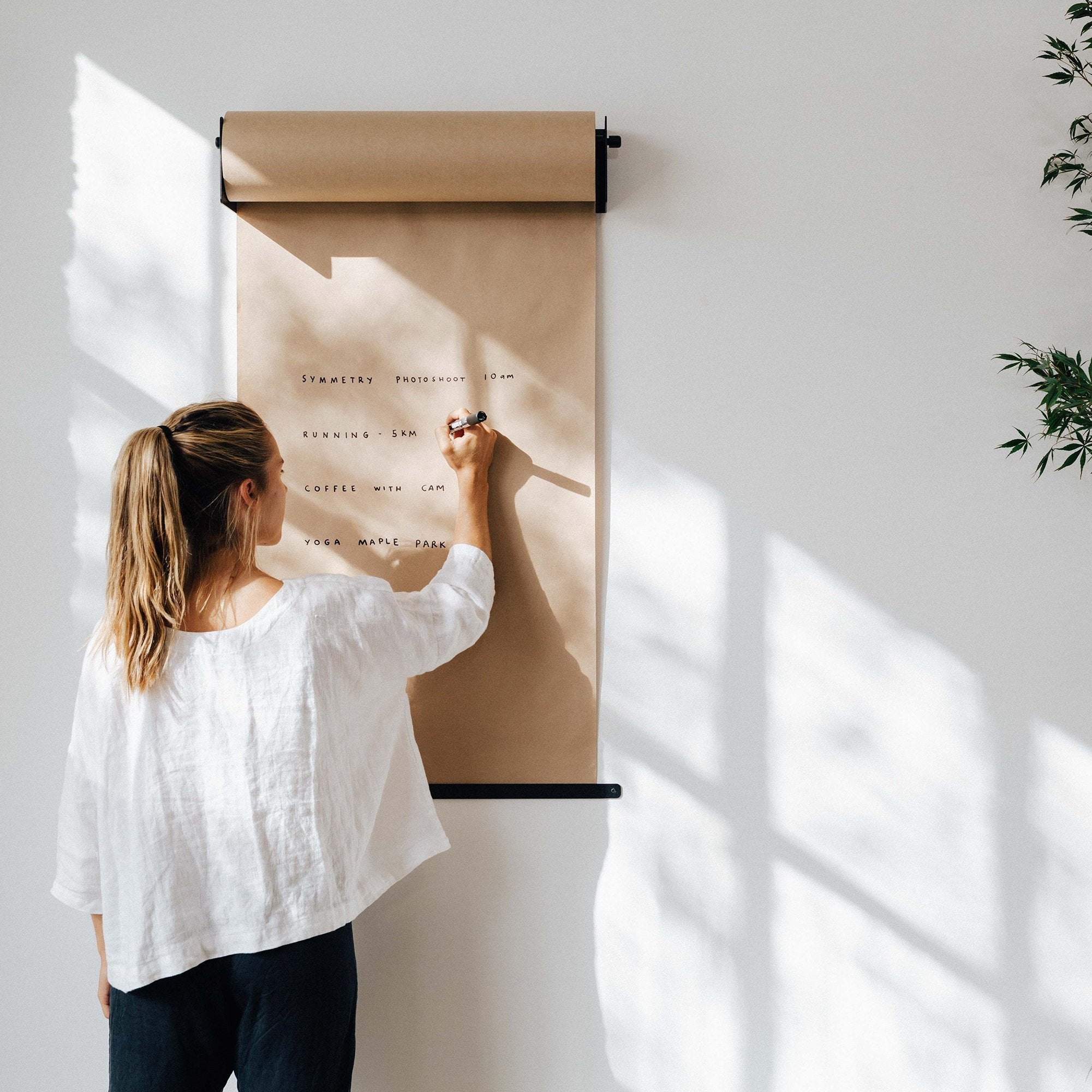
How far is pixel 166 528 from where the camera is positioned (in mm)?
943

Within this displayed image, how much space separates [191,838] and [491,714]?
0.48m

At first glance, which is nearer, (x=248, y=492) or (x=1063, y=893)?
(x=248, y=492)

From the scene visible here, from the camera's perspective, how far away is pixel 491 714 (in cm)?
128

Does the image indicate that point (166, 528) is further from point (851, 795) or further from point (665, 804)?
point (851, 795)

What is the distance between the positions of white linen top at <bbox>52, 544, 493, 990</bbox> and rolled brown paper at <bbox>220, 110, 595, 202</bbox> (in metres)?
0.63

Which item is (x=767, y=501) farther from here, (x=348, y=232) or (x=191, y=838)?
(x=191, y=838)

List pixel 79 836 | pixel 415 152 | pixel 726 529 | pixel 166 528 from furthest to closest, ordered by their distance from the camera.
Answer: pixel 726 529, pixel 415 152, pixel 79 836, pixel 166 528

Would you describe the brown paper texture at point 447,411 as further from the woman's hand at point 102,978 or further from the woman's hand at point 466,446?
the woman's hand at point 102,978

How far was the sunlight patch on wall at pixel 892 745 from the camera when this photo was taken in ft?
4.22

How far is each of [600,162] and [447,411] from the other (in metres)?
0.46

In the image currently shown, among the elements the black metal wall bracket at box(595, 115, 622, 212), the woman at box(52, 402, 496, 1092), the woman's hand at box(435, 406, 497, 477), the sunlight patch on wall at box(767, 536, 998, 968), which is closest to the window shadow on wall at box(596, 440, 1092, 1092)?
the sunlight patch on wall at box(767, 536, 998, 968)

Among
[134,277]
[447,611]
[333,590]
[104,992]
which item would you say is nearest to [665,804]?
[447,611]

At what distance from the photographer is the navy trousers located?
0.97 metres

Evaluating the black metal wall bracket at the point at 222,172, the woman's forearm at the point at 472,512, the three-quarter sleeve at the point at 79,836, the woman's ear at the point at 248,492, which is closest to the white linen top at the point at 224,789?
the three-quarter sleeve at the point at 79,836
